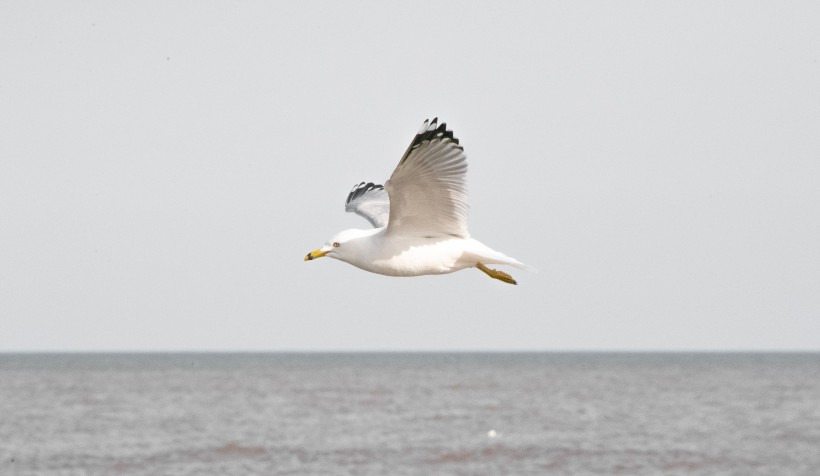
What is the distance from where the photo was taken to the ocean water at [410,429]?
3616cm

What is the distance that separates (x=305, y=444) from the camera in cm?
4041

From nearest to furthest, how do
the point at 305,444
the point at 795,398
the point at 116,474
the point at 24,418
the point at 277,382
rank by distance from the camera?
the point at 116,474
the point at 305,444
the point at 24,418
the point at 795,398
the point at 277,382

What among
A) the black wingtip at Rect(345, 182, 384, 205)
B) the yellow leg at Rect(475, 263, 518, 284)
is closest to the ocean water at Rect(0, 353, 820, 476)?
the black wingtip at Rect(345, 182, 384, 205)

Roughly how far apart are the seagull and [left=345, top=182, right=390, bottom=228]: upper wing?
6.36ft

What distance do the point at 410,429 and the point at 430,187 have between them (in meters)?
38.6

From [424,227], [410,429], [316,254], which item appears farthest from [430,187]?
[410,429]

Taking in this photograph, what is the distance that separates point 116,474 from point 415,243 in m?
28.8

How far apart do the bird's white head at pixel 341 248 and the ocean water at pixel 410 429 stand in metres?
27.3

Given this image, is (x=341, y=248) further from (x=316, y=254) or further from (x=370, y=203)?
(x=370, y=203)

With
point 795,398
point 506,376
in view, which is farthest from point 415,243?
point 506,376

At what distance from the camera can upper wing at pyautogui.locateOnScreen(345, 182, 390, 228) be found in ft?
33.3

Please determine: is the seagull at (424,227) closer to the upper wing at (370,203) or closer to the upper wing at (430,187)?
the upper wing at (430,187)

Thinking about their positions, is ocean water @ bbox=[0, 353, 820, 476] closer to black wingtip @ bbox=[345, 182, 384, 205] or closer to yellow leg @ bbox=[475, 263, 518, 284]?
black wingtip @ bbox=[345, 182, 384, 205]

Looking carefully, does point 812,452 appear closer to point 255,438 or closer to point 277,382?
point 255,438
